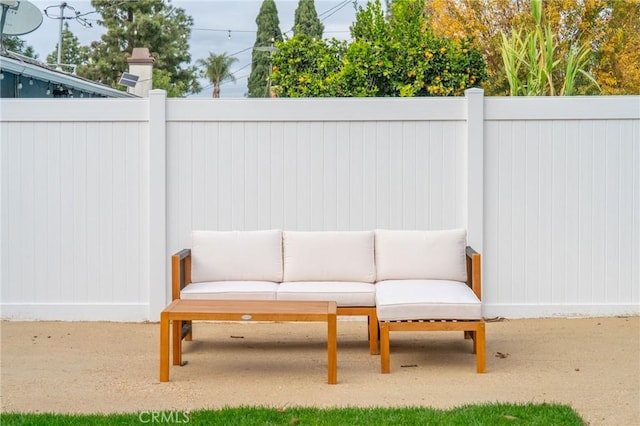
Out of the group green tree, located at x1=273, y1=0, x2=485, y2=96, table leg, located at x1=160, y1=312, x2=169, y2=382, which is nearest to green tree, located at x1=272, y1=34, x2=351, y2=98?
green tree, located at x1=273, y1=0, x2=485, y2=96

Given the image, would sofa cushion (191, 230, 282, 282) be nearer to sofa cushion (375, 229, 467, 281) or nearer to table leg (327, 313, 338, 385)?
sofa cushion (375, 229, 467, 281)

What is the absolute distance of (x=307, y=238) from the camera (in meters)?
6.30

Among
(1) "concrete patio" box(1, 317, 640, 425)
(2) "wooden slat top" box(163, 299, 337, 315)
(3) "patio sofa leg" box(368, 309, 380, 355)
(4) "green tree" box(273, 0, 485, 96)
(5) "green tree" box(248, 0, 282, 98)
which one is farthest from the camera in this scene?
(5) "green tree" box(248, 0, 282, 98)

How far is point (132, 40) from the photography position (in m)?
29.0

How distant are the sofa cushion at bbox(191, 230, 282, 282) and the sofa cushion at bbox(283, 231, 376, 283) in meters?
0.11

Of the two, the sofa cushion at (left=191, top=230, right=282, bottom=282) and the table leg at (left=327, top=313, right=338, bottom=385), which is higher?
the sofa cushion at (left=191, top=230, right=282, bottom=282)

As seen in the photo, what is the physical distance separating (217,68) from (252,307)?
1390 inches

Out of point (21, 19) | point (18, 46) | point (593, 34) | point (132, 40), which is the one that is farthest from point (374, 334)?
point (132, 40)

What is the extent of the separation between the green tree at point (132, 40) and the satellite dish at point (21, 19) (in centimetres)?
1960

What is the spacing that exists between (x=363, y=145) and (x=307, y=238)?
1044 mm

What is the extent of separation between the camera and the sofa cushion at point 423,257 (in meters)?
6.07

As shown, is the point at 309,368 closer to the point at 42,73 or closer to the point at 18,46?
the point at 42,73

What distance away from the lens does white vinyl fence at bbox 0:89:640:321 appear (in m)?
6.84

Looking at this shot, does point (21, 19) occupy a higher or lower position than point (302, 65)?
higher
